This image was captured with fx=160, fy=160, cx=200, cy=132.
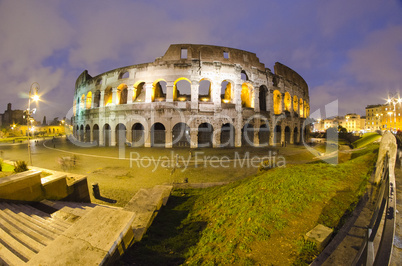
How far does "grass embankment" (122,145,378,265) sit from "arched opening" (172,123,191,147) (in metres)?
13.4

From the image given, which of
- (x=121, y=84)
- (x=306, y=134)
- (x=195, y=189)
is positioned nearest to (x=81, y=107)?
(x=121, y=84)

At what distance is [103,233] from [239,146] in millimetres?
17284

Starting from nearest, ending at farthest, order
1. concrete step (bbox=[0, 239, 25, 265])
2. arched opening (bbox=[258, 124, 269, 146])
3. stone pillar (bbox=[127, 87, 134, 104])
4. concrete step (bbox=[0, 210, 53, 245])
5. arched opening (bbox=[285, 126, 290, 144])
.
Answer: concrete step (bbox=[0, 239, 25, 265]), concrete step (bbox=[0, 210, 53, 245]), stone pillar (bbox=[127, 87, 134, 104]), arched opening (bbox=[258, 124, 269, 146]), arched opening (bbox=[285, 126, 290, 144])

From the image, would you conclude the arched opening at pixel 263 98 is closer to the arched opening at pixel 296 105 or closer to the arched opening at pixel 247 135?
the arched opening at pixel 247 135

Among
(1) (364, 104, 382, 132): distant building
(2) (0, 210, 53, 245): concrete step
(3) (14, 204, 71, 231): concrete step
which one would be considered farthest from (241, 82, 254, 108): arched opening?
(1) (364, 104, 382, 132): distant building

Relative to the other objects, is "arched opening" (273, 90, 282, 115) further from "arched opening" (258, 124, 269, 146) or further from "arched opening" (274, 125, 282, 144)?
"arched opening" (258, 124, 269, 146)

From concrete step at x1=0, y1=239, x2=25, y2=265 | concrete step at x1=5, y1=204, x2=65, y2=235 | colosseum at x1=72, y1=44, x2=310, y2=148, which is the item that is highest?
colosseum at x1=72, y1=44, x2=310, y2=148

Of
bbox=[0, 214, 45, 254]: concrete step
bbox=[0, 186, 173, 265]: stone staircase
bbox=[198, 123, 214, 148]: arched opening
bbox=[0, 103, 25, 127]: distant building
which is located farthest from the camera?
bbox=[0, 103, 25, 127]: distant building

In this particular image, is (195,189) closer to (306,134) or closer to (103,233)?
(103,233)

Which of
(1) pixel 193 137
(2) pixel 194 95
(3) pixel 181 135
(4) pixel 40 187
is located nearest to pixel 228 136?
(1) pixel 193 137

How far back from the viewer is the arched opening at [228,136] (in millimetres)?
18683

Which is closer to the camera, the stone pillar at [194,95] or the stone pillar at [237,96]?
the stone pillar at [194,95]

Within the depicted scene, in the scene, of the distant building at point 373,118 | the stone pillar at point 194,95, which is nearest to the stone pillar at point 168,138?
the stone pillar at point 194,95

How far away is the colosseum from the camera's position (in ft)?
58.6
